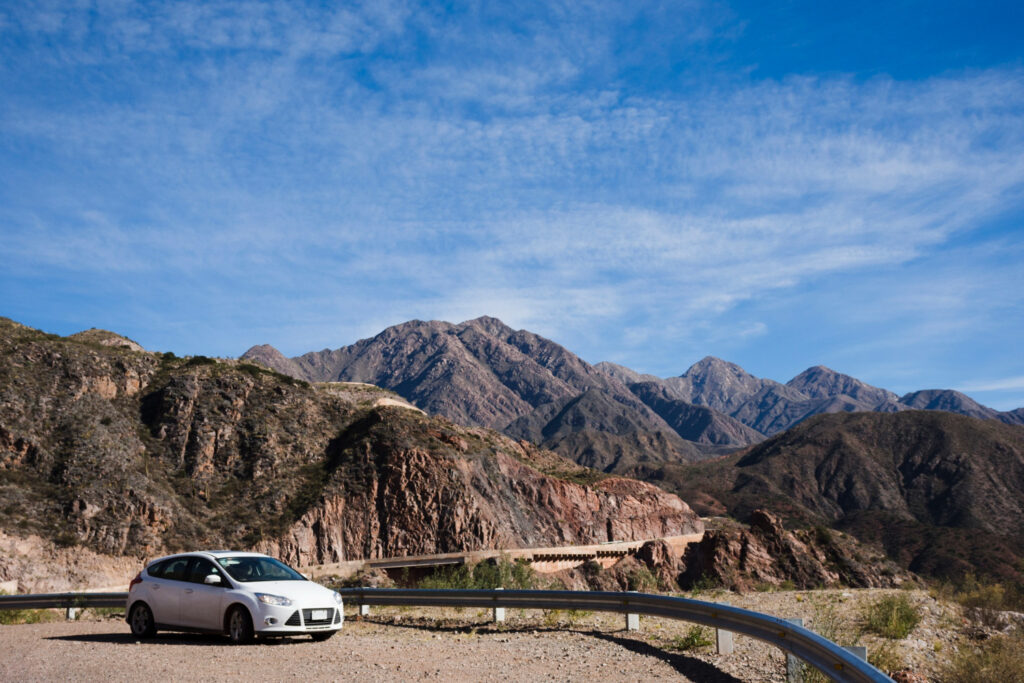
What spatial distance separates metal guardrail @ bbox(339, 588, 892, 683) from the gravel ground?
42cm

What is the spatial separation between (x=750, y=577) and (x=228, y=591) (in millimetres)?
30870

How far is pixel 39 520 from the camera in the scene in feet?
131

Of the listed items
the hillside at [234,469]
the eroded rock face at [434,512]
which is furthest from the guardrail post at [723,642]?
the eroded rock face at [434,512]

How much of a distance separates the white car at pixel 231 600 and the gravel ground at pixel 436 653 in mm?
288

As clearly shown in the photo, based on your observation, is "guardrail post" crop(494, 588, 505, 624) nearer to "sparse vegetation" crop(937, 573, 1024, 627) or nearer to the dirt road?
the dirt road

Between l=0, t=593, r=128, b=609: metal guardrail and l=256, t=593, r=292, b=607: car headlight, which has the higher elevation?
l=256, t=593, r=292, b=607: car headlight

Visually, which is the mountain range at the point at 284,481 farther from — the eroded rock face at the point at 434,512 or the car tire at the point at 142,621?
the car tire at the point at 142,621

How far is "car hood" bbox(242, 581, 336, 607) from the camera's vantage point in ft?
39.2

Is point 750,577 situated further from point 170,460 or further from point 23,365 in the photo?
point 23,365

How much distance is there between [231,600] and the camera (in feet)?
39.3

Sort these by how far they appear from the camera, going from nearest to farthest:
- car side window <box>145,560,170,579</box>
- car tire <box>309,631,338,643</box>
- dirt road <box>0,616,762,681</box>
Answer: dirt road <box>0,616,762,681</box> < car tire <box>309,631,338,643</box> < car side window <box>145,560,170,579</box>

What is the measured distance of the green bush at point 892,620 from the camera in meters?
14.4

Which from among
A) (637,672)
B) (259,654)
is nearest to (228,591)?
(259,654)

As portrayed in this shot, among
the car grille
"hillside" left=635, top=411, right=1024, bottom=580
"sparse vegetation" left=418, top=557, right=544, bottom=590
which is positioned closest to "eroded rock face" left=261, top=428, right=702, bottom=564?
"sparse vegetation" left=418, top=557, right=544, bottom=590
